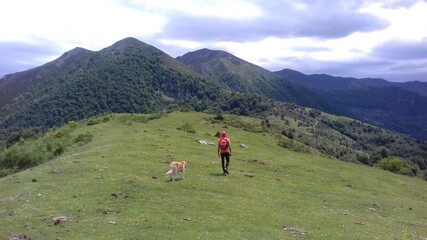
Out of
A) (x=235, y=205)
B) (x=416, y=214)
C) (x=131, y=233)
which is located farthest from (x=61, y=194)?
(x=416, y=214)

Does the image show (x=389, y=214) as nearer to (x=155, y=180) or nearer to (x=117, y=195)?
(x=155, y=180)

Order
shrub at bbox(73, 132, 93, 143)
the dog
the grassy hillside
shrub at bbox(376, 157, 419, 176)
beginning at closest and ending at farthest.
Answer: the grassy hillside
the dog
shrub at bbox(73, 132, 93, 143)
shrub at bbox(376, 157, 419, 176)

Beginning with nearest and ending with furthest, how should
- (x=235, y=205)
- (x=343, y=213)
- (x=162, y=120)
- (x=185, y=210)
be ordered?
(x=185, y=210) → (x=235, y=205) → (x=343, y=213) → (x=162, y=120)

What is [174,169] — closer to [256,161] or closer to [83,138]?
[256,161]

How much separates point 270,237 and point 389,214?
1608 centimetres

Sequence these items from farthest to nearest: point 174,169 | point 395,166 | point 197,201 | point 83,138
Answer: point 395,166, point 83,138, point 174,169, point 197,201

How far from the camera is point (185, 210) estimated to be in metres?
26.2

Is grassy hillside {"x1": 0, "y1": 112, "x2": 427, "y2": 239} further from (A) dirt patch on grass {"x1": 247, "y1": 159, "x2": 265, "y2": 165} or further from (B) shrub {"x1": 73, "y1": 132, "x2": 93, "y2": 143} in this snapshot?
(B) shrub {"x1": 73, "y1": 132, "x2": 93, "y2": 143}

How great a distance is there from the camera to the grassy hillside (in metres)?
23.0

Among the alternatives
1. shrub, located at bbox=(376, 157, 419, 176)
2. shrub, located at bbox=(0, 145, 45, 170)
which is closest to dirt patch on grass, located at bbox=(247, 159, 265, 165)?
shrub, located at bbox=(0, 145, 45, 170)

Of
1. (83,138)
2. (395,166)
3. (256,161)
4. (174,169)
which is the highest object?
(83,138)

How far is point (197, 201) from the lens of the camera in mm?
28344

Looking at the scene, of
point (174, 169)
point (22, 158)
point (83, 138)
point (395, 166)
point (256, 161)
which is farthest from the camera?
point (395, 166)

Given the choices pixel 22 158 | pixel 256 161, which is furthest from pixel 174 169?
pixel 22 158
